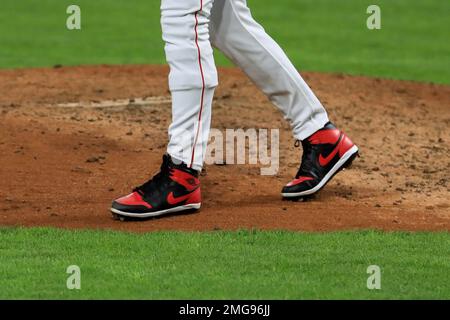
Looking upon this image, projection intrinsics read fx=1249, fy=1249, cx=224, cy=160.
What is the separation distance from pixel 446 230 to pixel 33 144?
8.83 feet

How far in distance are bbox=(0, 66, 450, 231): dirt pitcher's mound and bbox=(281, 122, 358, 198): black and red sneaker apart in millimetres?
130

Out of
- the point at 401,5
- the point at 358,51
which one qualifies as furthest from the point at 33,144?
the point at 401,5

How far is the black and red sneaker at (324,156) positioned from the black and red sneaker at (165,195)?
589mm

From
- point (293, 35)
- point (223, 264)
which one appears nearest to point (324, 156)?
point (223, 264)

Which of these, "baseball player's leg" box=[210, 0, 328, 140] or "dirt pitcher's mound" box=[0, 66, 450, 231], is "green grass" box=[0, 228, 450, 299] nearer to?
"dirt pitcher's mound" box=[0, 66, 450, 231]

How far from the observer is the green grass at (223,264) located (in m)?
4.77

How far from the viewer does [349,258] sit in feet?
17.4

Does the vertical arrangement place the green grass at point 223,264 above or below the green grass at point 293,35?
below

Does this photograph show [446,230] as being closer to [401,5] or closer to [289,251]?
[289,251]

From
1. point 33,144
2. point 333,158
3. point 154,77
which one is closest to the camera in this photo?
point 333,158

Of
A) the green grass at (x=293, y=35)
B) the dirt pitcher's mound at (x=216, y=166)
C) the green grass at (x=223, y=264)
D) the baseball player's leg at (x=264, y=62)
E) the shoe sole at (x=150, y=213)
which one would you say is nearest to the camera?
the green grass at (x=223, y=264)

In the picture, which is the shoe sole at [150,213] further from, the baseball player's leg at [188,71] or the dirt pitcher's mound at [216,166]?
the baseball player's leg at [188,71]

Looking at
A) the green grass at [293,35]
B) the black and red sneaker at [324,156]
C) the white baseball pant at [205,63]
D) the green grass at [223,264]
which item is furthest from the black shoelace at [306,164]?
the green grass at [293,35]

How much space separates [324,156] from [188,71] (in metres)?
0.93
